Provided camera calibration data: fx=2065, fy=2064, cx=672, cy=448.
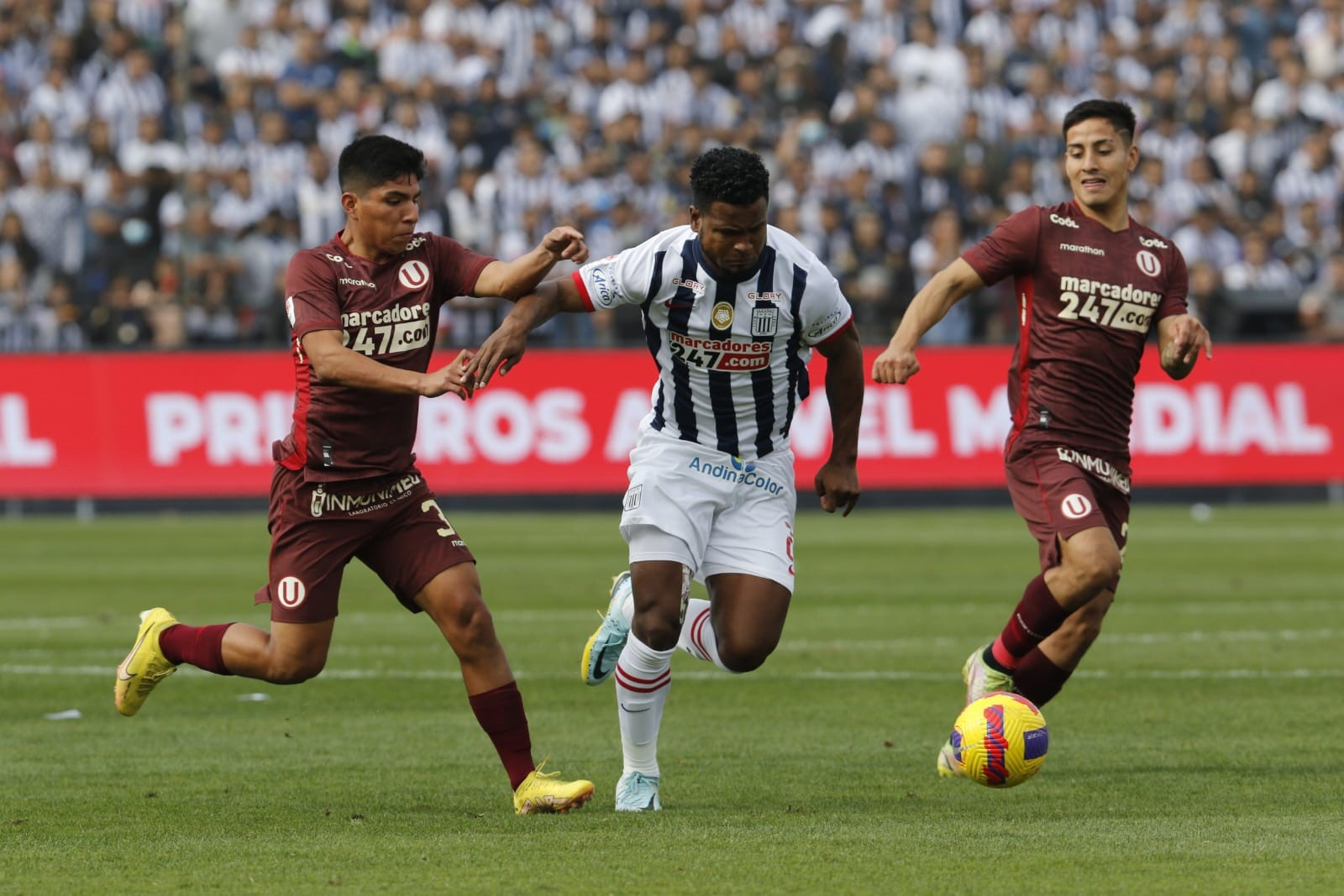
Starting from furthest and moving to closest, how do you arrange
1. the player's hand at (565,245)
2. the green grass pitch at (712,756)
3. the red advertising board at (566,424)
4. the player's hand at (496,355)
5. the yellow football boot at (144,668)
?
the red advertising board at (566,424) < the yellow football boot at (144,668) < the player's hand at (565,245) < the player's hand at (496,355) < the green grass pitch at (712,756)

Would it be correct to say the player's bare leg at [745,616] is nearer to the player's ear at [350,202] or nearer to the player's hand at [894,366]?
the player's hand at [894,366]

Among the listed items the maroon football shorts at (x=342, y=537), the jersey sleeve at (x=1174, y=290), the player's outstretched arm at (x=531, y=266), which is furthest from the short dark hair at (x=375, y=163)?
the jersey sleeve at (x=1174, y=290)

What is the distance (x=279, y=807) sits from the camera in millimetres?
6840

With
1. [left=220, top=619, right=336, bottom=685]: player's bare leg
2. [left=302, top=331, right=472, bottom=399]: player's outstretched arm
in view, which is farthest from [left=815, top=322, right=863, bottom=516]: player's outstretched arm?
[left=220, top=619, right=336, bottom=685]: player's bare leg

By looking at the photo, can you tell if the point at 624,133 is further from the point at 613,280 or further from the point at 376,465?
the point at 376,465

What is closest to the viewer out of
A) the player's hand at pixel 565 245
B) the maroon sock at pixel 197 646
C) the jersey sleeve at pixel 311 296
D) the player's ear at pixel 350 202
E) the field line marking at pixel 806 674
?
the player's hand at pixel 565 245

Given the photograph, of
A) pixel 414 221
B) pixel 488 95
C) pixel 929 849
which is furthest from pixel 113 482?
pixel 929 849

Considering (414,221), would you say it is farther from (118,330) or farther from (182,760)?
(118,330)

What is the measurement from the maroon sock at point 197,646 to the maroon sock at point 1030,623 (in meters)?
2.91

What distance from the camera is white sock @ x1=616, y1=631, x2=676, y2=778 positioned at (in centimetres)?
698

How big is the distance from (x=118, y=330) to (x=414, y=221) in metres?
15.2

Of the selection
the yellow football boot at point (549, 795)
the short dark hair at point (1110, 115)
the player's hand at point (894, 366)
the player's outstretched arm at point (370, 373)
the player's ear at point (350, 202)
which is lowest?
the yellow football boot at point (549, 795)

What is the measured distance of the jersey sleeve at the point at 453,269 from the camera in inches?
282

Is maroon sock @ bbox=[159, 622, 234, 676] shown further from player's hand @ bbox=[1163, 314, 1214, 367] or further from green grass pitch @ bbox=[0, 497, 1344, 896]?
player's hand @ bbox=[1163, 314, 1214, 367]
